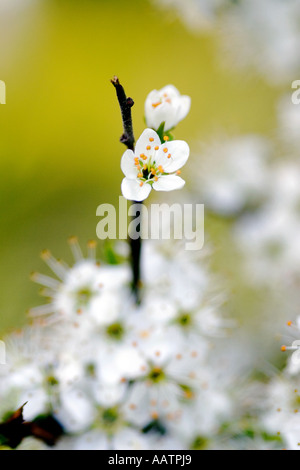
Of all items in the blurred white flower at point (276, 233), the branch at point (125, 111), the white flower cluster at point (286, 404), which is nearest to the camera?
the branch at point (125, 111)


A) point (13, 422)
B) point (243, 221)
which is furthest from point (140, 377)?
point (243, 221)

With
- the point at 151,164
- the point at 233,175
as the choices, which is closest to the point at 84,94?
the point at 233,175

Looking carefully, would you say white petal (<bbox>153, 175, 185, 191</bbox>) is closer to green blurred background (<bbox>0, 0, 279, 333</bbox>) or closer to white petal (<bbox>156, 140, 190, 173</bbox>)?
white petal (<bbox>156, 140, 190, 173</bbox>)

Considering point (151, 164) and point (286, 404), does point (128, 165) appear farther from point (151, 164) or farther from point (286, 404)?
point (286, 404)

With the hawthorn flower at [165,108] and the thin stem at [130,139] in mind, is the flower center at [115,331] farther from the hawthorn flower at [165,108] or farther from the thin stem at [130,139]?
the hawthorn flower at [165,108]

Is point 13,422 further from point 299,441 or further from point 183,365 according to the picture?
point 299,441

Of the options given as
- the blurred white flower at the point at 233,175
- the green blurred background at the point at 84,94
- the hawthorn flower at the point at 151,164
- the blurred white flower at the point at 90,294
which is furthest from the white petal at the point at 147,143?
the green blurred background at the point at 84,94
